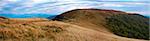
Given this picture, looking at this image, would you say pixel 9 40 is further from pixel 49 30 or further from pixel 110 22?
pixel 110 22

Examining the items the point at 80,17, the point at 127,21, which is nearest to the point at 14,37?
the point at 80,17

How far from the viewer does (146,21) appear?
9812 cm

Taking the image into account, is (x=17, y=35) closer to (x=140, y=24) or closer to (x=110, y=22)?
(x=110, y=22)

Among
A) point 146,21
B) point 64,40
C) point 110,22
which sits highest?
point 64,40

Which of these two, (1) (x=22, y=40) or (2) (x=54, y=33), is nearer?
(1) (x=22, y=40)

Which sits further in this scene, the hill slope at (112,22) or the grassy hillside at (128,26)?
the grassy hillside at (128,26)

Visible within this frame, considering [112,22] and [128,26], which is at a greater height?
[112,22]

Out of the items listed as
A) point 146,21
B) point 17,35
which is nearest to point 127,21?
point 146,21

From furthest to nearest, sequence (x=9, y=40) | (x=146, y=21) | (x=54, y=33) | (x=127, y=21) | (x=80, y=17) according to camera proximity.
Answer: (x=146, y=21)
(x=127, y=21)
(x=80, y=17)
(x=54, y=33)
(x=9, y=40)

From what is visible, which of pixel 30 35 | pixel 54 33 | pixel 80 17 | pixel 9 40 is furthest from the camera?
pixel 80 17

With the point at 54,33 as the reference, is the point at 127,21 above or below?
below

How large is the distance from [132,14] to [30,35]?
232 feet

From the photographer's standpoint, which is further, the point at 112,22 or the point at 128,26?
the point at 128,26

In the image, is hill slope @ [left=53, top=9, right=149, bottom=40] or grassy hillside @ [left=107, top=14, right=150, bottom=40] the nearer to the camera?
hill slope @ [left=53, top=9, right=149, bottom=40]
